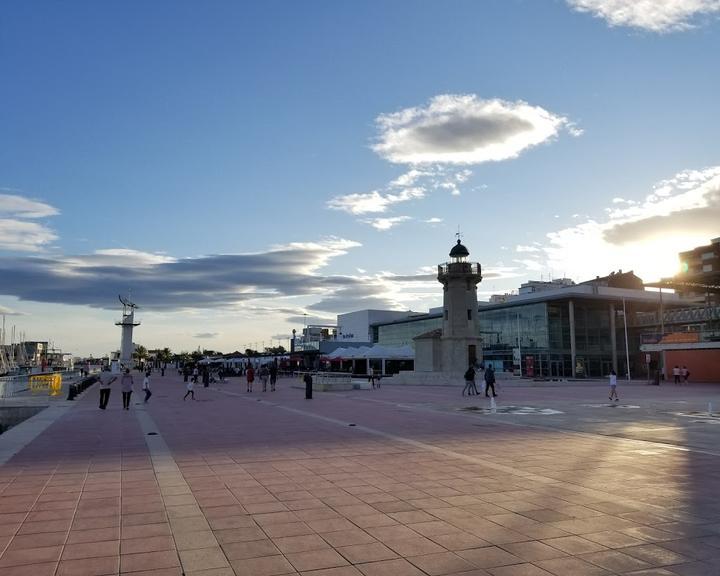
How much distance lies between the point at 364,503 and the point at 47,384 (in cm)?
3562

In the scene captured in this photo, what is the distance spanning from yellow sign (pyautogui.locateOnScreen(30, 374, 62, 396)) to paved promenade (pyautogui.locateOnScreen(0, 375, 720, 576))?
61.1 ft

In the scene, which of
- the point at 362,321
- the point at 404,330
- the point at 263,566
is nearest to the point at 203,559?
the point at 263,566

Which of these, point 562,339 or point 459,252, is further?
point 562,339

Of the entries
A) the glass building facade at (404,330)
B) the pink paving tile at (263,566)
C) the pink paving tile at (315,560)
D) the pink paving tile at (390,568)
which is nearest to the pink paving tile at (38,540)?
the pink paving tile at (263,566)

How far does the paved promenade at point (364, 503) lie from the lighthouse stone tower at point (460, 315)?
1240 inches

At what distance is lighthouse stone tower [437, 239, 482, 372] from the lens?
47.0 m

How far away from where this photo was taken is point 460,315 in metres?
47.3

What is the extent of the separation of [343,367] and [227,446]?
73.2 metres

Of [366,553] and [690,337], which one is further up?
[690,337]

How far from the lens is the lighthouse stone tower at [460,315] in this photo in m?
47.0

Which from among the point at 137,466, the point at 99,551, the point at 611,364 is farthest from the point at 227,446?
the point at 611,364

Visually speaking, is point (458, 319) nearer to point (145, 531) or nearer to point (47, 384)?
point (47, 384)

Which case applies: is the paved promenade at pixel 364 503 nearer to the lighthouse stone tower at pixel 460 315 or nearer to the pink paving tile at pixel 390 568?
the pink paving tile at pixel 390 568

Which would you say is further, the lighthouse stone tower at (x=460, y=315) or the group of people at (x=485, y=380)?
the lighthouse stone tower at (x=460, y=315)
